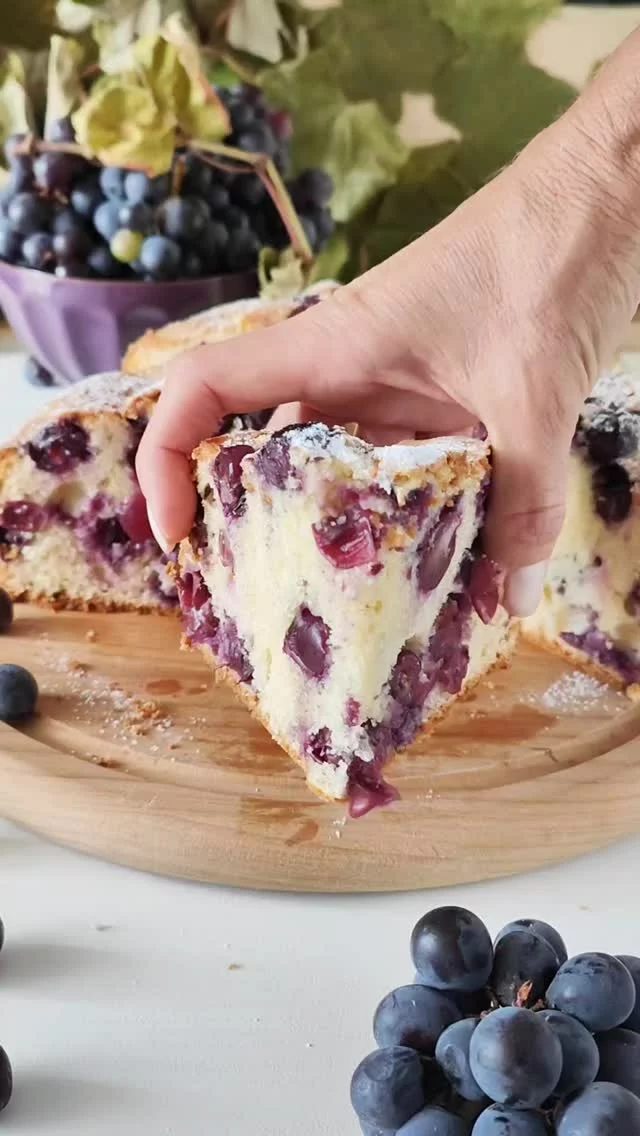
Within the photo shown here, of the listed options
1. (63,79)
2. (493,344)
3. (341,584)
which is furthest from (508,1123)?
(63,79)

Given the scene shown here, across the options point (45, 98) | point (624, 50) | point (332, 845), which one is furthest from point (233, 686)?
point (45, 98)

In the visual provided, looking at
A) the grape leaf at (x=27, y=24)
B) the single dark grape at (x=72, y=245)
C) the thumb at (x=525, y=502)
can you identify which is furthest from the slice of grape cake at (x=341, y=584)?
the grape leaf at (x=27, y=24)

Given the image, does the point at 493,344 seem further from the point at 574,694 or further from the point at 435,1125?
the point at 435,1125

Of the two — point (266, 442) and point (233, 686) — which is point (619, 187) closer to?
point (266, 442)

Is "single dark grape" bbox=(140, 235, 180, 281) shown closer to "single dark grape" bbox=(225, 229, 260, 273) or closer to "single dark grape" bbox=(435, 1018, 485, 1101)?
"single dark grape" bbox=(225, 229, 260, 273)

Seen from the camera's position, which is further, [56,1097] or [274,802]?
[274,802]

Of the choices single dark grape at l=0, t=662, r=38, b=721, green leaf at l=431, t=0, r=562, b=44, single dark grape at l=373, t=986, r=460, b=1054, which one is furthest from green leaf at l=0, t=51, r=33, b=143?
single dark grape at l=373, t=986, r=460, b=1054
